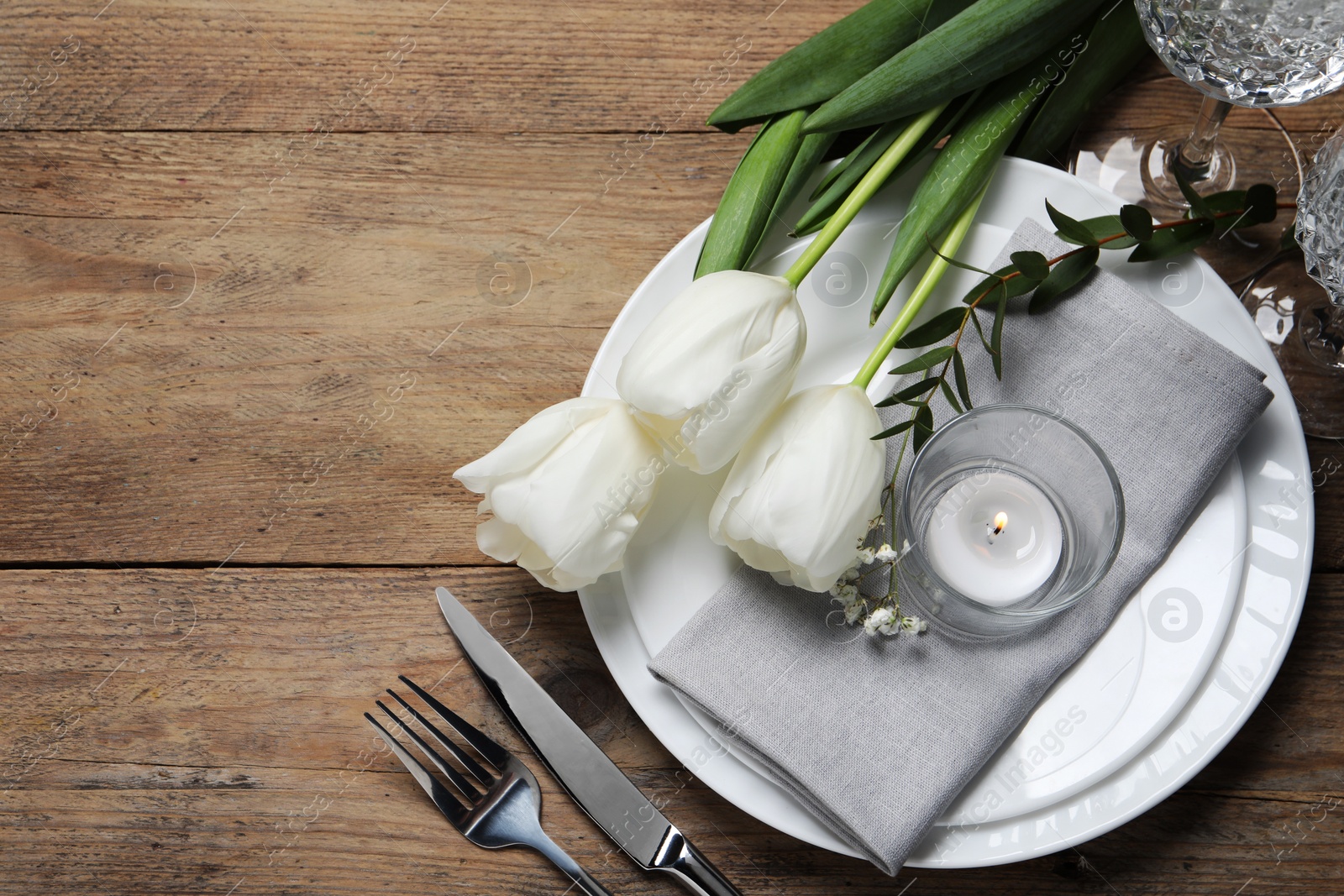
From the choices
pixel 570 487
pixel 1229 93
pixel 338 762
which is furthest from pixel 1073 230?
pixel 338 762

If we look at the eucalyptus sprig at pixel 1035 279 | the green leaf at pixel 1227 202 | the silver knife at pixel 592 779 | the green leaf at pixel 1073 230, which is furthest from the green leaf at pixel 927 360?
the silver knife at pixel 592 779

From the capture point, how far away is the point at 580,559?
0.53 metres

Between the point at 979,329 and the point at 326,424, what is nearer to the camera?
the point at 979,329

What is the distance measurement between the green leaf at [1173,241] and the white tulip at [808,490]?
0.23 meters

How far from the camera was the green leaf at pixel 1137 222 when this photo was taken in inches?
22.4

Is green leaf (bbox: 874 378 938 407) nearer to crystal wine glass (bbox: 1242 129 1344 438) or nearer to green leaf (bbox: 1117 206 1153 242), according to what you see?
green leaf (bbox: 1117 206 1153 242)

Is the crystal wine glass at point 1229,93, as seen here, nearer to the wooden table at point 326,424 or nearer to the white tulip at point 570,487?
the wooden table at point 326,424

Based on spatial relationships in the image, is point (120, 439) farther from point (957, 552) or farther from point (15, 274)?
point (957, 552)

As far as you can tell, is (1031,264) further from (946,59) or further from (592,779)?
(592,779)

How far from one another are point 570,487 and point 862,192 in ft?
0.93

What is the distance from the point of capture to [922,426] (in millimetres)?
554

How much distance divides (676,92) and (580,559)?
430 millimetres

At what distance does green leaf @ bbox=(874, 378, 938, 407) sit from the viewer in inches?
21.6

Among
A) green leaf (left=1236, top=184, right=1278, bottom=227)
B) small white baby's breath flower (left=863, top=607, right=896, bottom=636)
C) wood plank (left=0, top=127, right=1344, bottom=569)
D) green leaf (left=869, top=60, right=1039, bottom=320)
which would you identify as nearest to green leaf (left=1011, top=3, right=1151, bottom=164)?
green leaf (left=869, top=60, right=1039, bottom=320)
